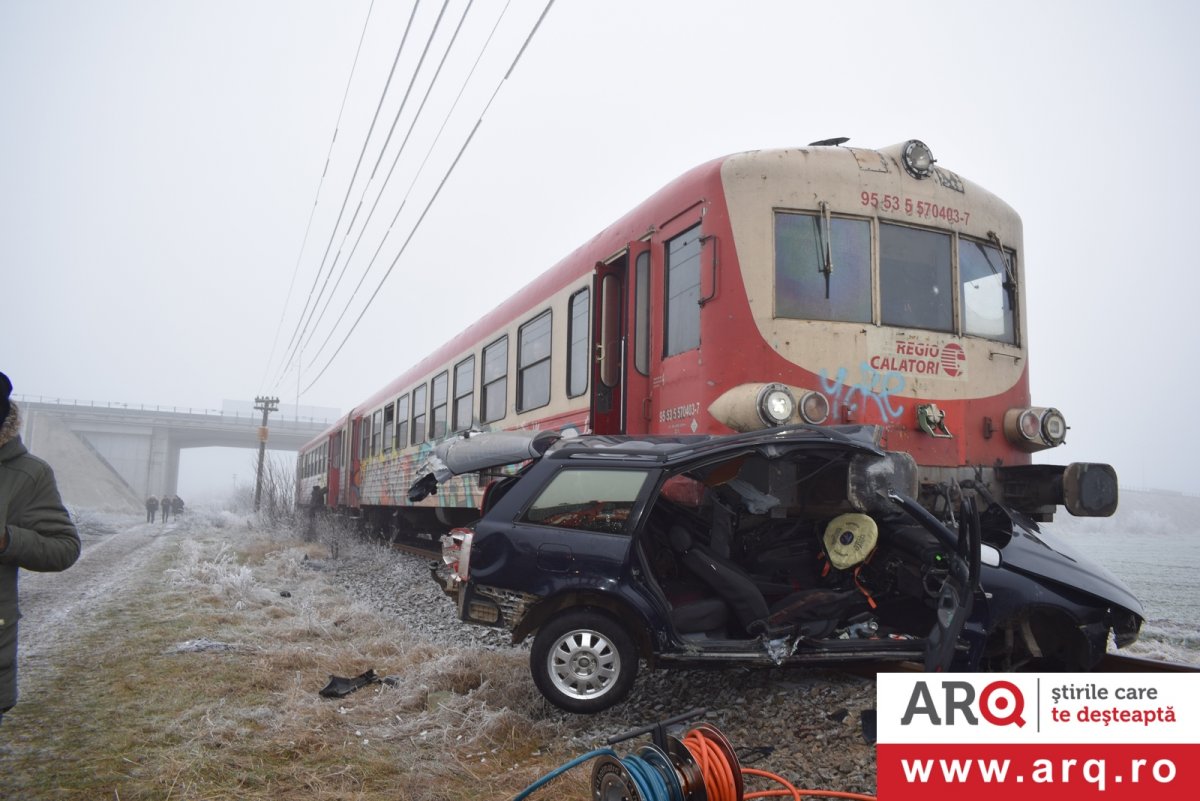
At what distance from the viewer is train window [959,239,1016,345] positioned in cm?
637

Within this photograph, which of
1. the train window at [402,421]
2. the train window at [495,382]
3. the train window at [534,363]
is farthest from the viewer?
the train window at [402,421]

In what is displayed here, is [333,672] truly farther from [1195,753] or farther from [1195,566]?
[1195,566]

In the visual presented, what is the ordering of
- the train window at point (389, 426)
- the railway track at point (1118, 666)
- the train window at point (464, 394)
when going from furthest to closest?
the train window at point (389, 426), the train window at point (464, 394), the railway track at point (1118, 666)

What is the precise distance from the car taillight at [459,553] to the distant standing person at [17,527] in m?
2.34

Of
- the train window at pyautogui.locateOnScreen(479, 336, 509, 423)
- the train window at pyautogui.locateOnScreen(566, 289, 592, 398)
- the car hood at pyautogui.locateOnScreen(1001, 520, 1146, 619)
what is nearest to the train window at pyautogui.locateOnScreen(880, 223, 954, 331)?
the car hood at pyautogui.locateOnScreen(1001, 520, 1146, 619)

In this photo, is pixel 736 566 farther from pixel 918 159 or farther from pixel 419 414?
pixel 419 414

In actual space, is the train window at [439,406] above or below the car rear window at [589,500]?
above

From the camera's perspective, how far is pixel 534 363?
8828 mm

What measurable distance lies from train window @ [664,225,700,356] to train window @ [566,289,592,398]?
1227mm

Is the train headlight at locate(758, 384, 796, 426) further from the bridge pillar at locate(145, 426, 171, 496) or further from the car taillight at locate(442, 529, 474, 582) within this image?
the bridge pillar at locate(145, 426, 171, 496)

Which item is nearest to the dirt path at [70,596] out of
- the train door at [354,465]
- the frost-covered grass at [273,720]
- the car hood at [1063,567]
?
the frost-covered grass at [273,720]

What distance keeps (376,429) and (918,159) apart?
13.3 meters

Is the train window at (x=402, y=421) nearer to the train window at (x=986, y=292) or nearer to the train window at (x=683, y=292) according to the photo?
the train window at (x=683, y=292)

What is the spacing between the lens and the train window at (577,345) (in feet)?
24.7
